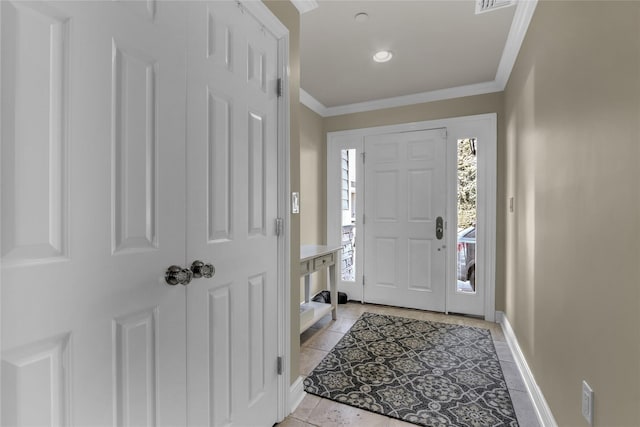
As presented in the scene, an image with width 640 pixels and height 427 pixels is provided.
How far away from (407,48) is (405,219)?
1.78 m

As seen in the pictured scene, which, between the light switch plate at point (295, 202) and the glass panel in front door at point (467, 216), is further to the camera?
the glass panel in front door at point (467, 216)

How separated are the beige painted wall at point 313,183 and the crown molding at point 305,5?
5.13 feet

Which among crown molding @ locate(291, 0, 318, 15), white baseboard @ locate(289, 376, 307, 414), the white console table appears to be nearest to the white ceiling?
crown molding @ locate(291, 0, 318, 15)

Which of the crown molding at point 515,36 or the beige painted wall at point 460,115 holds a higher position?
the crown molding at point 515,36

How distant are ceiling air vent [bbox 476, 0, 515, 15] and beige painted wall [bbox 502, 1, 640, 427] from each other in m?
0.20

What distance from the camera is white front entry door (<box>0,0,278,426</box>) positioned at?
0.69 meters

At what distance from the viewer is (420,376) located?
2.10 m

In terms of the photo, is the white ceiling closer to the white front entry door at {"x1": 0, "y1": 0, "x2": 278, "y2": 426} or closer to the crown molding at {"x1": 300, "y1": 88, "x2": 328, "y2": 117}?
the crown molding at {"x1": 300, "y1": 88, "x2": 328, "y2": 117}

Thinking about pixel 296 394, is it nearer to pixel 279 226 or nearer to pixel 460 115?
pixel 279 226

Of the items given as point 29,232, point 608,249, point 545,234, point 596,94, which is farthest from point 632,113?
point 29,232

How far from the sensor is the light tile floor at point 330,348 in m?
1.68

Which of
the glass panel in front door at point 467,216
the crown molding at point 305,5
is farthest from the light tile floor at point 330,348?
the crown molding at point 305,5

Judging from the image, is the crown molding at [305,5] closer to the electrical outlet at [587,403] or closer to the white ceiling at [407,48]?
the white ceiling at [407,48]

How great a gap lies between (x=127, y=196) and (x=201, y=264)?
347mm
